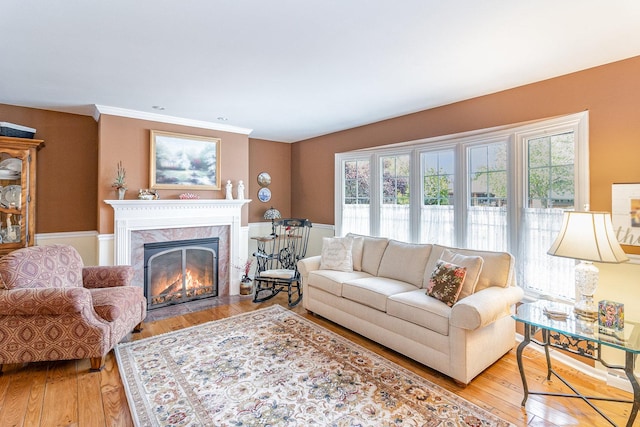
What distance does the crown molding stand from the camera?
386 cm

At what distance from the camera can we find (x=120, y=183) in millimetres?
3891

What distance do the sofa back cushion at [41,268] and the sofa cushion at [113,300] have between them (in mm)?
293

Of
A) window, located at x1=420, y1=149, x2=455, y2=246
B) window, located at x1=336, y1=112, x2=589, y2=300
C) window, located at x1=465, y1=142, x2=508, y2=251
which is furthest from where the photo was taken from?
window, located at x1=420, y1=149, x2=455, y2=246

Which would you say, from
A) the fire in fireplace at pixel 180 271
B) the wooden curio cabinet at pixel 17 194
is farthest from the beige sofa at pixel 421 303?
the wooden curio cabinet at pixel 17 194

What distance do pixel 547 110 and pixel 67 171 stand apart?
5.57 metres

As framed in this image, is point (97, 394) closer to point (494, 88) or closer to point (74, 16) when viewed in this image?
point (74, 16)

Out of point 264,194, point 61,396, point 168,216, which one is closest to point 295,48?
point 168,216

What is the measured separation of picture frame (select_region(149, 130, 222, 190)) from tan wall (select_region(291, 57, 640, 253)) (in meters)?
2.57

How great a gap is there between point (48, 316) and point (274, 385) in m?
1.91

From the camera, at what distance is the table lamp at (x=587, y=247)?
6.98 ft

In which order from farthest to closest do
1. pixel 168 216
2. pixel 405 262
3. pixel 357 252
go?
1. pixel 168 216
2. pixel 357 252
3. pixel 405 262

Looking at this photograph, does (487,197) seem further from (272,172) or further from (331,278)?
(272,172)

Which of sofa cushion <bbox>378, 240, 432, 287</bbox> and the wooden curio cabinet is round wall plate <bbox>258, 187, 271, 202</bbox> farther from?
the wooden curio cabinet

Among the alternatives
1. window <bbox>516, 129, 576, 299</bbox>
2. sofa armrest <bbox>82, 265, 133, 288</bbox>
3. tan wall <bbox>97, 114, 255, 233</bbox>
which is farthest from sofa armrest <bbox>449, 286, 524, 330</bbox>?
tan wall <bbox>97, 114, 255, 233</bbox>
